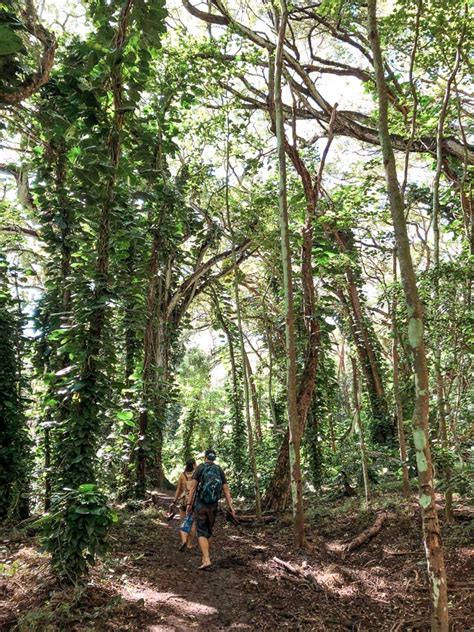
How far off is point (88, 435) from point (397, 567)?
4.59 metres

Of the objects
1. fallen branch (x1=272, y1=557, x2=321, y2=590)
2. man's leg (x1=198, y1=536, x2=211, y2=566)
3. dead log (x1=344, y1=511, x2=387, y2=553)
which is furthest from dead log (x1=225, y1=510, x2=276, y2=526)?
fallen branch (x1=272, y1=557, x2=321, y2=590)

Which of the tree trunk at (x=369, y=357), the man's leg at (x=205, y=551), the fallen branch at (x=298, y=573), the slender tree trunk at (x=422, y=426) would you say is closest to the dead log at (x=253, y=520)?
the man's leg at (x=205, y=551)

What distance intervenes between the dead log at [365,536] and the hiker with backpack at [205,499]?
226 centimetres

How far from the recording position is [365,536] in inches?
308

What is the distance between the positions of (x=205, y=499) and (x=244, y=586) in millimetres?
1411

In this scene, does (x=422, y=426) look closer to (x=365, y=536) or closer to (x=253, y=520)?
(x=365, y=536)

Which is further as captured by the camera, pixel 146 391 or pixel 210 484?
pixel 146 391

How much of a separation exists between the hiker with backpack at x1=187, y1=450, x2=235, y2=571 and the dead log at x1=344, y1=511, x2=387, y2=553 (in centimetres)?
226

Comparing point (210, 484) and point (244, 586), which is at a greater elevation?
point (210, 484)

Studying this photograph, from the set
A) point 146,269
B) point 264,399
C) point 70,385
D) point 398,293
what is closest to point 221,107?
point 146,269

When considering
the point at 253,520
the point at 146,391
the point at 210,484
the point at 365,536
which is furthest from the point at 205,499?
the point at 146,391

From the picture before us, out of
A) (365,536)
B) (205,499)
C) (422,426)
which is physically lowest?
(365,536)

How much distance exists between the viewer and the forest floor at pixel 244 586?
454 centimetres

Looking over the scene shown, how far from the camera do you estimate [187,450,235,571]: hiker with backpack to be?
22.8ft
